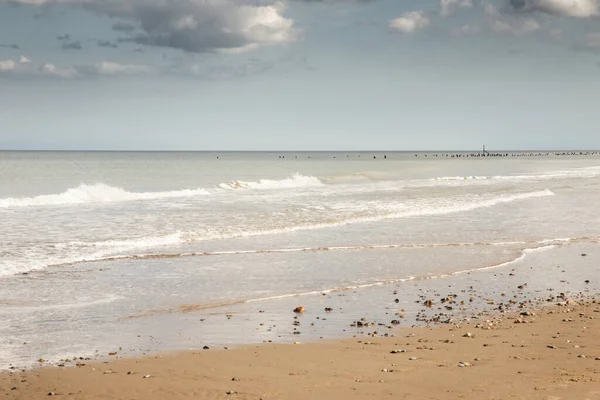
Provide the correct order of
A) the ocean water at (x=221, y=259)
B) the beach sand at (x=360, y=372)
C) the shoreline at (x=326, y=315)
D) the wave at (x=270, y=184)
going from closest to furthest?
the beach sand at (x=360, y=372) < the shoreline at (x=326, y=315) < the ocean water at (x=221, y=259) < the wave at (x=270, y=184)

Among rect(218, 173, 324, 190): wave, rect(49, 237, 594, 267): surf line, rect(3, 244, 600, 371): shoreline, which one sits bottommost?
rect(218, 173, 324, 190): wave

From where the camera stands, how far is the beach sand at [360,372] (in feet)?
25.1

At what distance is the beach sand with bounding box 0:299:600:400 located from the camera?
301 inches

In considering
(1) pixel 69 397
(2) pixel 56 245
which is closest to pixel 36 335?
(1) pixel 69 397

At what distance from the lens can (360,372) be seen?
841cm

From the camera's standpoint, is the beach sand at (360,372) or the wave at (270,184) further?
the wave at (270,184)

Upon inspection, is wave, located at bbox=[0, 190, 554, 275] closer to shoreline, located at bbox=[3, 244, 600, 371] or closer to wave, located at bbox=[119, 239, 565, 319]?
wave, located at bbox=[119, 239, 565, 319]

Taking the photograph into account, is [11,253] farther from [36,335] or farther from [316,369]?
[316,369]

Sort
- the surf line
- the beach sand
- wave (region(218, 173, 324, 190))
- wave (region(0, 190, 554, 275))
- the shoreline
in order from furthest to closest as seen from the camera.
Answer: wave (region(218, 173, 324, 190)), the surf line, wave (region(0, 190, 554, 275)), the shoreline, the beach sand

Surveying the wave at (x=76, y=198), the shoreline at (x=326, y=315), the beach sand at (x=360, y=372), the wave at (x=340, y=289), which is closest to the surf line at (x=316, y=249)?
the wave at (x=340, y=289)

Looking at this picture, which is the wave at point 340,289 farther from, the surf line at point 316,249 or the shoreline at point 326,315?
the surf line at point 316,249

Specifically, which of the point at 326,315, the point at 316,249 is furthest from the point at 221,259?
the point at 326,315

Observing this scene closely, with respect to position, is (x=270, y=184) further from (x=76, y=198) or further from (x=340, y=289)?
(x=340, y=289)

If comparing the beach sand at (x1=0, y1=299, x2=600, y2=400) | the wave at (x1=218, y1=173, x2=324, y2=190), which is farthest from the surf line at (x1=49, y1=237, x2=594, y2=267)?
the wave at (x1=218, y1=173, x2=324, y2=190)
